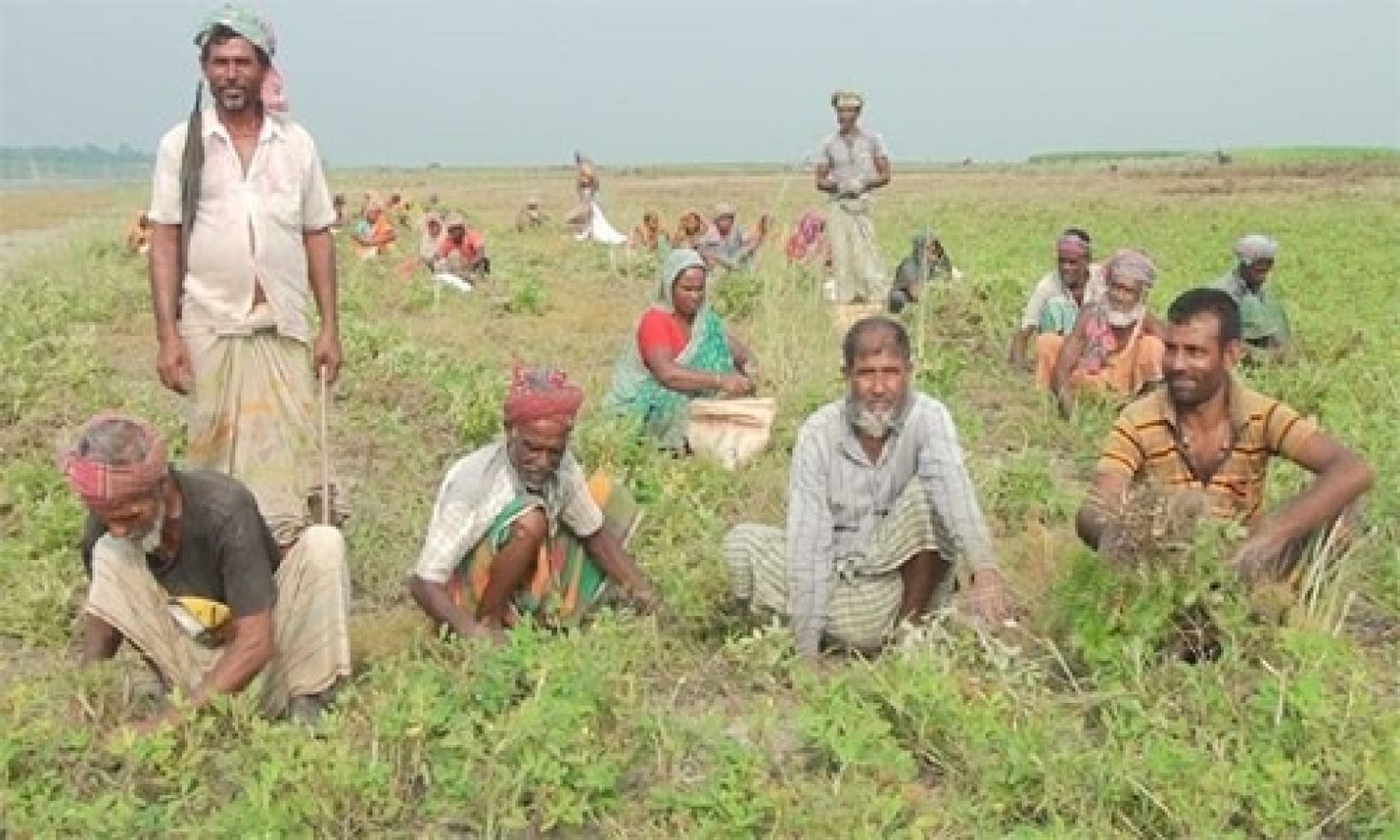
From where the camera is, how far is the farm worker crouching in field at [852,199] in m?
10.6

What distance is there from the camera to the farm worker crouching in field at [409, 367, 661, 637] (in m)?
4.18

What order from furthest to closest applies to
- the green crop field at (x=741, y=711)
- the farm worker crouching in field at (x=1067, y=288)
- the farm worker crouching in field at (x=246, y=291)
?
the farm worker crouching in field at (x=1067, y=288) → the farm worker crouching in field at (x=246, y=291) → the green crop field at (x=741, y=711)

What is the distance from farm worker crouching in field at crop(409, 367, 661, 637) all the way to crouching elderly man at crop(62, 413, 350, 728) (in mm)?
432

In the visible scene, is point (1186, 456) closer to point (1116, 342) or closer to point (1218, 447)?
point (1218, 447)

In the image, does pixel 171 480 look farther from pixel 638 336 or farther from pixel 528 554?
pixel 638 336

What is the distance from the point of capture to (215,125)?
176 inches

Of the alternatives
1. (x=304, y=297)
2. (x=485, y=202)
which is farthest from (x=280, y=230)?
(x=485, y=202)

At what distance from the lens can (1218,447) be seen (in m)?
4.14

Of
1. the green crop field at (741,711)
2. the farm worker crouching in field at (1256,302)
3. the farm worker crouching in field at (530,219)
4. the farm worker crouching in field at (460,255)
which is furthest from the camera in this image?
the farm worker crouching in field at (530,219)

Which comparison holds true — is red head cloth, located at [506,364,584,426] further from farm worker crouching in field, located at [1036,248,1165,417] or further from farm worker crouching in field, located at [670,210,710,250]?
farm worker crouching in field, located at [670,210,710,250]

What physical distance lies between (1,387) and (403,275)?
Answer: 6.99 metres

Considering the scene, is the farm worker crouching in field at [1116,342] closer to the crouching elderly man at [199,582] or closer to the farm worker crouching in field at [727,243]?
the crouching elderly man at [199,582]

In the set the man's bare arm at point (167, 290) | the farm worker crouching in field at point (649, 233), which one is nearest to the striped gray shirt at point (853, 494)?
the man's bare arm at point (167, 290)

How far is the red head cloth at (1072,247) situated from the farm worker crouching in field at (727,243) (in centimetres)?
568
